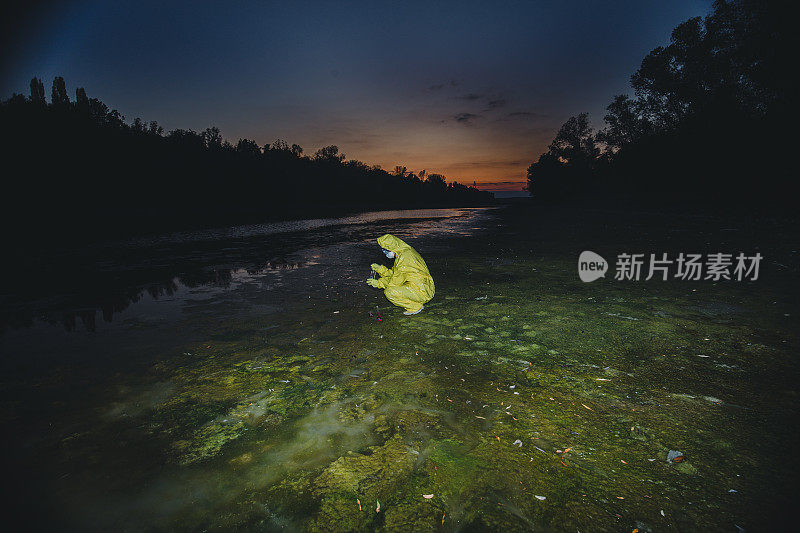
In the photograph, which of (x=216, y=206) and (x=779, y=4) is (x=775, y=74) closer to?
(x=779, y=4)

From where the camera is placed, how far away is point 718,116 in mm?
28109

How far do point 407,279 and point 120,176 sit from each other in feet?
192

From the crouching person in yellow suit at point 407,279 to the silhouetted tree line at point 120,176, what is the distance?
27.3 m

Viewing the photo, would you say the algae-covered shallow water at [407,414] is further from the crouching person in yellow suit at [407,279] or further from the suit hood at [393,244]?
the suit hood at [393,244]

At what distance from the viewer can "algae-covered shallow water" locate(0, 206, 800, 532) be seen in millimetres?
2654

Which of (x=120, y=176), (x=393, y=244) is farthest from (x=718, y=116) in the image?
(x=120, y=176)

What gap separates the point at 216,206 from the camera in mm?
62438

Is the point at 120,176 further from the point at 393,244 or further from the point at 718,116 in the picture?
the point at 718,116

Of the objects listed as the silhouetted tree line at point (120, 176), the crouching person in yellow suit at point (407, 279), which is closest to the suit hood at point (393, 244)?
the crouching person in yellow suit at point (407, 279)

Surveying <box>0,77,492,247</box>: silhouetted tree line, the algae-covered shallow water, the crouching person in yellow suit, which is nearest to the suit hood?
the crouching person in yellow suit

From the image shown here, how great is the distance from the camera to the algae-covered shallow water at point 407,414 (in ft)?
8.71

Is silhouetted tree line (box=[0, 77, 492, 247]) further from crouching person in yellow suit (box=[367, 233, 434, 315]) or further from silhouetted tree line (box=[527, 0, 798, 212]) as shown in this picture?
silhouetted tree line (box=[527, 0, 798, 212])

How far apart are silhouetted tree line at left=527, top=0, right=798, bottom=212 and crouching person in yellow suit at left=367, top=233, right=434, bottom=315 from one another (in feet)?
96.5

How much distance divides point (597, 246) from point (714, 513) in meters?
16.0
